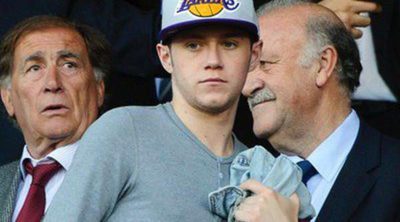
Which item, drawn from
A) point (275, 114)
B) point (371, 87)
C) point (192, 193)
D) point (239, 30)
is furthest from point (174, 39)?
point (371, 87)

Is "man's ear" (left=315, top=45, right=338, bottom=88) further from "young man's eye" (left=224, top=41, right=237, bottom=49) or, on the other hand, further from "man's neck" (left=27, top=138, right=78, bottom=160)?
"young man's eye" (left=224, top=41, right=237, bottom=49)

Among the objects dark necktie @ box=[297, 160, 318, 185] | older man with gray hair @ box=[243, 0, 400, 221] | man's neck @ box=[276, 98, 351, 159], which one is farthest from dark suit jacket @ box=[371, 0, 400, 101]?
dark necktie @ box=[297, 160, 318, 185]

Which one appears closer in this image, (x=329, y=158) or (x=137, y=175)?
(x=137, y=175)

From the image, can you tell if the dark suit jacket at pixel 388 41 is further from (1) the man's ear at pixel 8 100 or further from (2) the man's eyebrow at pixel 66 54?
(1) the man's ear at pixel 8 100

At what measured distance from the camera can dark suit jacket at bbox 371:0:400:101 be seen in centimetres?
482

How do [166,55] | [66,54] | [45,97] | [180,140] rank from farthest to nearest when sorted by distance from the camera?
[66,54] < [45,97] < [166,55] < [180,140]

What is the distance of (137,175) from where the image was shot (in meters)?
2.90

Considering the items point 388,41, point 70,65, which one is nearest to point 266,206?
point 70,65

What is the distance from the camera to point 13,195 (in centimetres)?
411

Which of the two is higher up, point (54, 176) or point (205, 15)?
point (205, 15)

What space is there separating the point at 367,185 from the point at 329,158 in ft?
0.69

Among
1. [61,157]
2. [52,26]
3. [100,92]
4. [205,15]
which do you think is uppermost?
[205,15]

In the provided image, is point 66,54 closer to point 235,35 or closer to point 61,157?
point 61,157

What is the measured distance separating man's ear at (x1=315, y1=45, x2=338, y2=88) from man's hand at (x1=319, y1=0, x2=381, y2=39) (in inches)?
6.4
